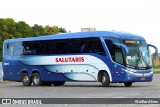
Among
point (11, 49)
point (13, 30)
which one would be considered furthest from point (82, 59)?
point (13, 30)

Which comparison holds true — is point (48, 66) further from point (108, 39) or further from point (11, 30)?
point (11, 30)

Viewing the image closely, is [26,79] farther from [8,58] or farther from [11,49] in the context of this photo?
[11,49]

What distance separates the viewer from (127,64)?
28391 mm

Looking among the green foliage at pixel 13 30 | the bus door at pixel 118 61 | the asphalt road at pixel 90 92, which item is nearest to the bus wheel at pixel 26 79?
the asphalt road at pixel 90 92

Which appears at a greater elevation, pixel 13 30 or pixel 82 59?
pixel 13 30

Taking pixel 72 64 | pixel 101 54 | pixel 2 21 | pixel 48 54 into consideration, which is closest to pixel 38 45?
pixel 48 54

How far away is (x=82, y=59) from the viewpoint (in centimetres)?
3030

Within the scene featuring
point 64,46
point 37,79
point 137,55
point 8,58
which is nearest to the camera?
point 137,55

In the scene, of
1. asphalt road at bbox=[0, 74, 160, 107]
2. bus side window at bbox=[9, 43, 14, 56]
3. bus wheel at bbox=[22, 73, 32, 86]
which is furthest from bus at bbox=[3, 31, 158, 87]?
asphalt road at bbox=[0, 74, 160, 107]

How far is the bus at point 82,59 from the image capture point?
93.9ft

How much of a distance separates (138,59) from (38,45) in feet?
24.6

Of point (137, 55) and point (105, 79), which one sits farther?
point (105, 79)

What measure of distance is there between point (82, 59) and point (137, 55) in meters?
3.29

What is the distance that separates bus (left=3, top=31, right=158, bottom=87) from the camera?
28609 mm
